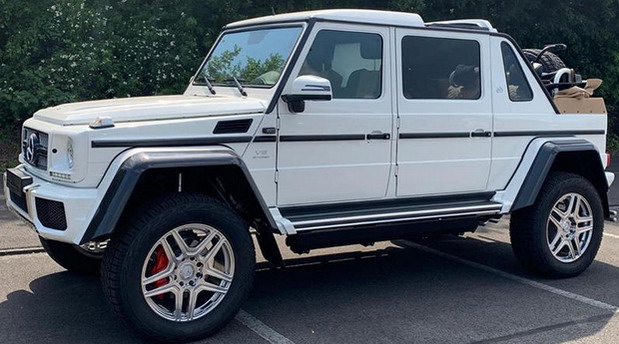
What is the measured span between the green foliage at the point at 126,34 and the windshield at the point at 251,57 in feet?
23.5

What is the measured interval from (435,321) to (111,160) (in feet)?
8.28

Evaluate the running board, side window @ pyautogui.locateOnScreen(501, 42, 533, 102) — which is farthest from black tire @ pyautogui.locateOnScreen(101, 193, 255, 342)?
side window @ pyautogui.locateOnScreen(501, 42, 533, 102)

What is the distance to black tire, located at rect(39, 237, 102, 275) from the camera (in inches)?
227

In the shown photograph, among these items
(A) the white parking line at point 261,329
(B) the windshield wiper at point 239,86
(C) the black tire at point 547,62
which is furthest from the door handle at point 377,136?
(C) the black tire at point 547,62

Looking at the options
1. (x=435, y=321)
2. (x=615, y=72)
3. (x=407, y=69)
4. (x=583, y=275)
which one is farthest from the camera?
(x=615, y=72)

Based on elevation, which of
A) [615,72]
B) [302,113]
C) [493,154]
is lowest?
[615,72]

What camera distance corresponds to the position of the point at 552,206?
620cm

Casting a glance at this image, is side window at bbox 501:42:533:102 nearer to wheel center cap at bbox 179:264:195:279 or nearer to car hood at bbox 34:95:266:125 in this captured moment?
car hood at bbox 34:95:266:125

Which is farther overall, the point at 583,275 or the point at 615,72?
the point at 615,72

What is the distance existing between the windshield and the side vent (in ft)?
1.45

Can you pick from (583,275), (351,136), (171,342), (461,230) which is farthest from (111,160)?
(583,275)

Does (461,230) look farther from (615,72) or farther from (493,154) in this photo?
(615,72)

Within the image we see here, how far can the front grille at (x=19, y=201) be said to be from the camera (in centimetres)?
488

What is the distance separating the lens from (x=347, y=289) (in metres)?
5.89
